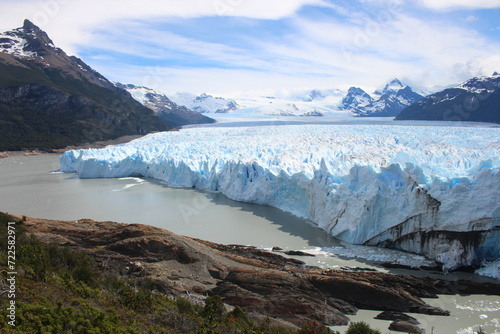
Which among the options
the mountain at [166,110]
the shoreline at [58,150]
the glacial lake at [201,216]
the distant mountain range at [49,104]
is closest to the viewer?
the glacial lake at [201,216]

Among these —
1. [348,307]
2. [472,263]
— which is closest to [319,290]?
[348,307]

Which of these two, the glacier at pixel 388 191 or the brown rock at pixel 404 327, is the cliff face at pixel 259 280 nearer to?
the brown rock at pixel 404 327

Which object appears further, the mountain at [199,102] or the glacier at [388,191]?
the mountain at [199,102]

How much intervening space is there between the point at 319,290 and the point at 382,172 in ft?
15.8

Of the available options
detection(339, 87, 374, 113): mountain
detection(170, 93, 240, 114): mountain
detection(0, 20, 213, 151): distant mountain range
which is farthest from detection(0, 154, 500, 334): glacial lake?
detection(170, 93, 240, 114): mountain

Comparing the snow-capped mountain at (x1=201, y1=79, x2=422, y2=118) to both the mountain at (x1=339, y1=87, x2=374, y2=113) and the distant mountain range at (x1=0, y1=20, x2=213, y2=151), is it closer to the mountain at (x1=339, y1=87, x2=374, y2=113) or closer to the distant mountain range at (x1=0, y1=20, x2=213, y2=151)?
the mountain at (x1=339, y1=87, x2=374, y2=113)

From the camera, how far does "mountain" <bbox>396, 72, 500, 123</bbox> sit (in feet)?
170

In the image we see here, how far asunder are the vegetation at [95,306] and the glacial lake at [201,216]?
2.27 meters

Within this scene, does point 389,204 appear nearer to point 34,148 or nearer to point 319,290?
point 319,290

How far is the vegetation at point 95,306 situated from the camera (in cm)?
503

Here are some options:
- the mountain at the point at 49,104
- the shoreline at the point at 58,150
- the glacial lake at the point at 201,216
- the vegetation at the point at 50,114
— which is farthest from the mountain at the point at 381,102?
the glacial lake at the point at 201,216

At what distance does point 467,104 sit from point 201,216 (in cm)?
5257

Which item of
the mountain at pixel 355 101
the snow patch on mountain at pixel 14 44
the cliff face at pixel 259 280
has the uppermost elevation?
the mountain at pixel 355 101

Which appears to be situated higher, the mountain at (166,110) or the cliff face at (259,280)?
the mountain at (166,110)
